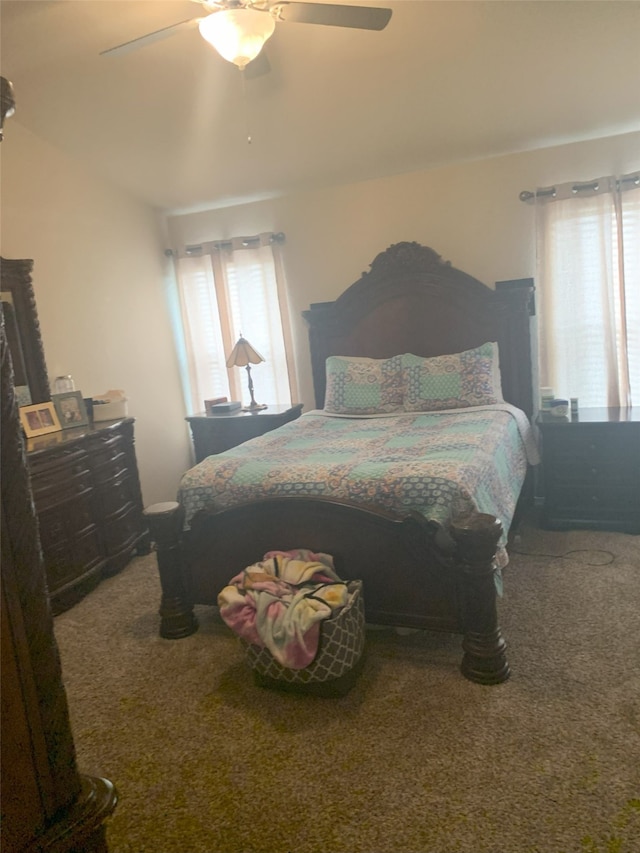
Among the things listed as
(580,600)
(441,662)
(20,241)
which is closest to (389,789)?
(441,662)

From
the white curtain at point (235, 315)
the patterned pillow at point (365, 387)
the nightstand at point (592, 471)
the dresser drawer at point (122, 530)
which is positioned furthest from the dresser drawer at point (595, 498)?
the dresser drawer at point (122, 530)

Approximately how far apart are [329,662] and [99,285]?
3.04 meters

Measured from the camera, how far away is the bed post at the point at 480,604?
2.01 metres

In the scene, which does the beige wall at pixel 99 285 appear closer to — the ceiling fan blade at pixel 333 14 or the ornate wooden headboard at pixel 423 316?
the ornate wooden headboard at pixel 423 316

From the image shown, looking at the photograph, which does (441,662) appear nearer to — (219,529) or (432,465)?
(432,465)

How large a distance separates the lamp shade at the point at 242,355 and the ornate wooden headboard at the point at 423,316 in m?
0.47

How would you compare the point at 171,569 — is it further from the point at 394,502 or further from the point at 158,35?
the point at 158,35

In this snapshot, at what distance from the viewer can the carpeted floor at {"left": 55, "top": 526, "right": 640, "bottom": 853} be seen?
151 centimetres

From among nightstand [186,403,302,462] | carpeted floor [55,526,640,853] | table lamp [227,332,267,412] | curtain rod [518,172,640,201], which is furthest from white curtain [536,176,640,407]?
table lamp [227,332,267,412]

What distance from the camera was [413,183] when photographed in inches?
159

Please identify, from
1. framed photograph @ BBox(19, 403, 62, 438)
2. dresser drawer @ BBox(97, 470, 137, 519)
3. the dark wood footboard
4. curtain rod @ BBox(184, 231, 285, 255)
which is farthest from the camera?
curtain rod @ BBox(184, 231, 285, 255)

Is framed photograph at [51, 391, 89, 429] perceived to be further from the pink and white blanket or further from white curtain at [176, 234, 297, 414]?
the pink and white blanket

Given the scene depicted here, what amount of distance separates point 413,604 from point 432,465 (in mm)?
531

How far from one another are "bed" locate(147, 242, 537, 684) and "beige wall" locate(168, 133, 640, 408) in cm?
39
